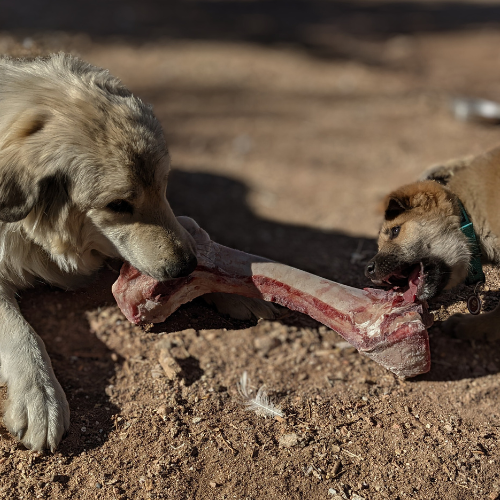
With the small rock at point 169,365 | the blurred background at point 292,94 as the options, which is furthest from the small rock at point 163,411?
the blurred background at point 292,94

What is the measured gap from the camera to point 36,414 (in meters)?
2.75

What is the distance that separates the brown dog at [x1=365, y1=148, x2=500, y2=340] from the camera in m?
3.43

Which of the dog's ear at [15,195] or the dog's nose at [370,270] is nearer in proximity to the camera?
the dog's ear at [15,195]

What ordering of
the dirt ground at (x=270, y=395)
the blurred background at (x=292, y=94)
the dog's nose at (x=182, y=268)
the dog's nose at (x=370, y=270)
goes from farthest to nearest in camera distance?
the blurred background at (x=292, y=94) < the dog's nose at (x=370, y=270) < the dog's nose at (x=182, y=268) < the dirt ground at (x=270, y=395)

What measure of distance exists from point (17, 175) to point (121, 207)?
1.77 feet

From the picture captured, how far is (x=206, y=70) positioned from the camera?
9320 mm

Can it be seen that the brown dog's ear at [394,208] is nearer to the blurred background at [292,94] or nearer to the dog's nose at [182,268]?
the blurred background at [292,94]

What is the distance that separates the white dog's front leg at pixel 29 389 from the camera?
8.93ft

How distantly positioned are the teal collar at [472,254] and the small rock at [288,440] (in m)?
1.54

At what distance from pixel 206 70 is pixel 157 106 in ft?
5.33

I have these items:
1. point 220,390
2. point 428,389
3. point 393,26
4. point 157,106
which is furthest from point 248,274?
point 393,26

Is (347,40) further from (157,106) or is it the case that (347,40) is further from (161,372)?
(161,372)

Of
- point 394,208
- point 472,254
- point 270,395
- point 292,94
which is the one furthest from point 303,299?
point 292,94

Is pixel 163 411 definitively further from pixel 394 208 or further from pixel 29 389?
pixel 394 208
